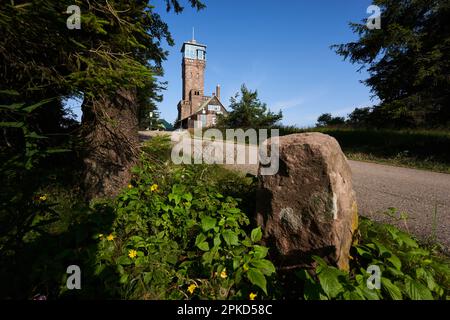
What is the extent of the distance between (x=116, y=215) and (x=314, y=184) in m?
2.39

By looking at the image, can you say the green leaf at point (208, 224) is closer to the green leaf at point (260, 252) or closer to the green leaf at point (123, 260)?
the green leaf at point (260, 252)

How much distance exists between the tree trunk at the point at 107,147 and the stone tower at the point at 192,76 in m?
49.7

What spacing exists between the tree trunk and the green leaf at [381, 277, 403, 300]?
343cm

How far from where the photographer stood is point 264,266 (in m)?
2.00

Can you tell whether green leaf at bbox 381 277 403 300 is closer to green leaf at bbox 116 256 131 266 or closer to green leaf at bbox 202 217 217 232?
green leaf at bbox 202 217 217 232

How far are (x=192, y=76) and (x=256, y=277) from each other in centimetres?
5730

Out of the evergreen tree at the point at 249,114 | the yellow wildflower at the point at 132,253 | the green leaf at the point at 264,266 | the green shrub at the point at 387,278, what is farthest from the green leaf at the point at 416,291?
the evergreen tree at the point at 249,114

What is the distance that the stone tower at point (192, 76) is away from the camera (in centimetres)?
5244

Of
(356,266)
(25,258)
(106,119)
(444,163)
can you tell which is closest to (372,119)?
(444,163)

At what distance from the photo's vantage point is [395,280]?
1920 mm

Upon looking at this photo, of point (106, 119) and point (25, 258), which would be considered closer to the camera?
point (25, 258)

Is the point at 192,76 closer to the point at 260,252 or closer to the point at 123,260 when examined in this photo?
the point at 123,260

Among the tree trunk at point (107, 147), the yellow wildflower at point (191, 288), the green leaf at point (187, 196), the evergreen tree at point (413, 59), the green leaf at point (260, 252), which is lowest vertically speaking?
the yellow wildflower at point (191, 288)

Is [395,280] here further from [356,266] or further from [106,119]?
[106,119]
